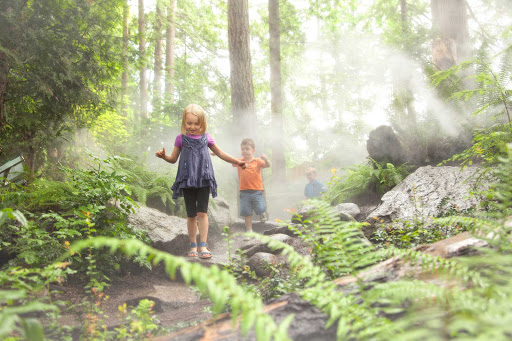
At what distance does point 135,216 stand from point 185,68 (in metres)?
15.2

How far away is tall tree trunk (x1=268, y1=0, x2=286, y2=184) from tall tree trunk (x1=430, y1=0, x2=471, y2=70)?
6081 mm

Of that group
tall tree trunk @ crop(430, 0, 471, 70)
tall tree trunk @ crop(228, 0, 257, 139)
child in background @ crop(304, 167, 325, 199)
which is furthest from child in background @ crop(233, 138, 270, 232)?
tall tree trunk @ crop(430, 0, 471, 70)

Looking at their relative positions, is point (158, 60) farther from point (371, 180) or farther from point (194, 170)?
point (194, 170)

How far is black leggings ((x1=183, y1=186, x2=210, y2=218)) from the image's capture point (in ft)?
17.4

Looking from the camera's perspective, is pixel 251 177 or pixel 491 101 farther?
pixel 251 177

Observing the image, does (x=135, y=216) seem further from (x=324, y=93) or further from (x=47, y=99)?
(x=324, y=93)

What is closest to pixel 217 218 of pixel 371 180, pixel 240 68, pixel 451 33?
pixel 371 180

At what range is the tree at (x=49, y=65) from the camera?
4820 mm

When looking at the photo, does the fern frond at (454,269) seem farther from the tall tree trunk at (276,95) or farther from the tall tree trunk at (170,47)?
the tall tree trunk at (170,47)

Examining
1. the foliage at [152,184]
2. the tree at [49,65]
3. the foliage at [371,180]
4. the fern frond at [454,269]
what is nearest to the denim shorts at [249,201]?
the foliage at [152,184]

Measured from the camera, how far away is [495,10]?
1321 centimetres

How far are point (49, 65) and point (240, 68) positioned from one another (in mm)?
5314

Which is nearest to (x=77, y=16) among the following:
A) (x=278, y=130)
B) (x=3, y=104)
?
(x=3, y=104)

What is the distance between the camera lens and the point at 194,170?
17.0ft
